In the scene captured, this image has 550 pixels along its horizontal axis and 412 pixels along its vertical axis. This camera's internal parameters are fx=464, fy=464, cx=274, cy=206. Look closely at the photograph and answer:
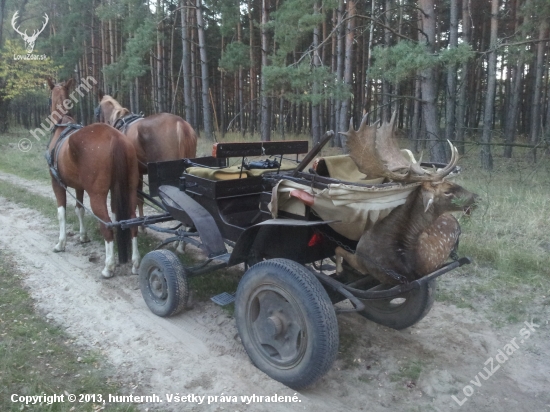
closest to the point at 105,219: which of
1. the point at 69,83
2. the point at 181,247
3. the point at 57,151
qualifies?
the point at 181,247

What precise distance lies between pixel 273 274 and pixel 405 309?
5.25 ft

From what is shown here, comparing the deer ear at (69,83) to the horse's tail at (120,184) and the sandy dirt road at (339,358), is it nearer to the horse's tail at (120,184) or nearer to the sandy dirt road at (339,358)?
the horse's tail at (120,184)

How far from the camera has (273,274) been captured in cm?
346

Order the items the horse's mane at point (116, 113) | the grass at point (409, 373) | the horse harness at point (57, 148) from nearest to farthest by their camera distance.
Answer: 1. the grass at point (409, 373)
2. the horse harness at point (57, 148)
3. the horse's mane at point (116, 113)

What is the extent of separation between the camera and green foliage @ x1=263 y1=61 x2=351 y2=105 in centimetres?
1055

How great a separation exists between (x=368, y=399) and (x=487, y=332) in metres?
1.71

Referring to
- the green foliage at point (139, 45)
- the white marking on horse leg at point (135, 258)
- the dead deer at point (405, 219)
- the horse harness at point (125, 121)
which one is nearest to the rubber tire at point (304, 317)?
the dead deer at point (405, 219)

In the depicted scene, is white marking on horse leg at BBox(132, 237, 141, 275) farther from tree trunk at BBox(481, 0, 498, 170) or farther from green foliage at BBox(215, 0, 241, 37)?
green foliage at BBox(215, 0, 241, 37)

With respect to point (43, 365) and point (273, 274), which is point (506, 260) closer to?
point (273, 274)

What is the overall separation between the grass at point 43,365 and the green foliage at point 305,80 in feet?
24.8

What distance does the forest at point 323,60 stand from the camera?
10.6m

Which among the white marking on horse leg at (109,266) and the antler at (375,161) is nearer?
the antler at (375,161)

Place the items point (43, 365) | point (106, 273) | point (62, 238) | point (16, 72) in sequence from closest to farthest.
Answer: point (43, 365)
point (106, 273)
point (62, 238)
point (16, 72)

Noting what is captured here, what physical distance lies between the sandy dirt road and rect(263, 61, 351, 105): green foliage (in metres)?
6.57
